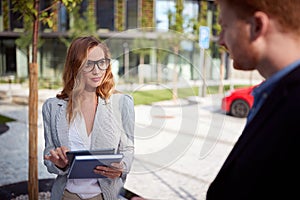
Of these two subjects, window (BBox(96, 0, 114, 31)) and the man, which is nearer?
the man

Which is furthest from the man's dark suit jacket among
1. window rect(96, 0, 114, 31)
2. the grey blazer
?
window rect(96, 0, 114, 31)

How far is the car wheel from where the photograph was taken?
11349 mm

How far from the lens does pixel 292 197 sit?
34.5 inches

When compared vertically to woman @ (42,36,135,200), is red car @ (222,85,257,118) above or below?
below

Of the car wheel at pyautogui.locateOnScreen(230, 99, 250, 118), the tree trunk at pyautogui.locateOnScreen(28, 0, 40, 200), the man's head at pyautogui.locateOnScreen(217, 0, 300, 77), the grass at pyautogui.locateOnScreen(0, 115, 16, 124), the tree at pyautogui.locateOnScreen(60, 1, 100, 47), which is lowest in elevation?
the grass at pyautogui.locateOnScreen(0, 115, 16, 124)

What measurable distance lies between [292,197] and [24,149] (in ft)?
23.0

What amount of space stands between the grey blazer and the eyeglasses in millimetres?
152

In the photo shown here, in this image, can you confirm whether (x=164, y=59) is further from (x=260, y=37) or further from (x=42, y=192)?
(x=42, y=192)

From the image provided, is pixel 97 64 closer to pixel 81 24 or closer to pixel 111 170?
pixel 111 170

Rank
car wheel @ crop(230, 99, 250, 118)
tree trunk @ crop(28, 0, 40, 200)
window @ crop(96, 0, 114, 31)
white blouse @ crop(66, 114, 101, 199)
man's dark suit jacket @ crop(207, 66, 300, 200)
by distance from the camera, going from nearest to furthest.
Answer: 1. man's dark suit jacket @ crop(207, 66, 300, 200)
2. white blouse @ crop(66, 114, 101, 199)
3. tree trunk @ crop(28, 0, 40, 200)
4. car wheel @ crop(230, 99, 250, 118)
5. window @ crop(96, 0, 114, 31)

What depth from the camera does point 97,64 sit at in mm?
1773

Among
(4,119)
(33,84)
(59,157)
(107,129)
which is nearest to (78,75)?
(107,129)

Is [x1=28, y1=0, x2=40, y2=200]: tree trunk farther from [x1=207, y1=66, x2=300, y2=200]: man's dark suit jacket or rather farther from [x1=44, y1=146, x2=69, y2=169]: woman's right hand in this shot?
[x1=207, y1=66, x2=300, y2=200]: man's dark suit jacket

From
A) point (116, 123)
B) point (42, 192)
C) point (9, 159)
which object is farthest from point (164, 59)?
point (9, 159)
